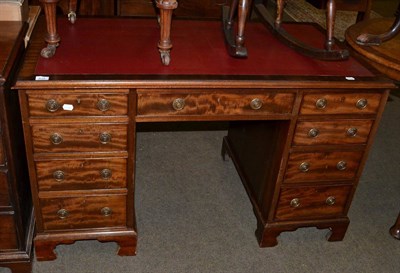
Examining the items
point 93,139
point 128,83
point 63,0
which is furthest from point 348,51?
point 63,0

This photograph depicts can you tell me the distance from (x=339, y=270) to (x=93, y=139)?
129 centimetres

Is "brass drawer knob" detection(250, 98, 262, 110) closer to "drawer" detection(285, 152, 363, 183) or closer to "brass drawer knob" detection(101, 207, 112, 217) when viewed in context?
"drawer" detection(285, 152, 363, 183)

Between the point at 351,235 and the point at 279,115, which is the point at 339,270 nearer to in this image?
the point at 351,235

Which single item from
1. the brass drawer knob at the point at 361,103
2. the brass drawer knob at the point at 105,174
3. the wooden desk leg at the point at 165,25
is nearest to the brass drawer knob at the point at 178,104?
the wooden desk leg at the point at 165,25

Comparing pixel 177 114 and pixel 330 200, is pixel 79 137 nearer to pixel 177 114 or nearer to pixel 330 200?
pixel 177 114

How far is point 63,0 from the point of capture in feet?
9.99

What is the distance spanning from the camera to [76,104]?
173 centimetres

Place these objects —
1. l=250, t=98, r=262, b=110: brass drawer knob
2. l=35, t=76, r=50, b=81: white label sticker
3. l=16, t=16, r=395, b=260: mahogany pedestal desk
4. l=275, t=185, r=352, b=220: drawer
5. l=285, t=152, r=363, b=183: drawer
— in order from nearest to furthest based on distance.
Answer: l=35, t=76, r=50, b=81: white label sticker, l=16, t=16, r=395, b=260: mahogany pedestal desk, l=250, t=98, r=262, b=110: brass drawer knob, l=285, t=152, r=363, b=183: drawer, l=275, t=185, r=352, b=220: drawer

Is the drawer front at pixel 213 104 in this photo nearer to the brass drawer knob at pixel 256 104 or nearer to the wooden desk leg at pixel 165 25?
the brass drawer knob at pixel 256 104

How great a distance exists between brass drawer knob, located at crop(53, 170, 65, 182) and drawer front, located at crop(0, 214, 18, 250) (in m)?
0.23

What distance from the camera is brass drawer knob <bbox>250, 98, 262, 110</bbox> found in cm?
187

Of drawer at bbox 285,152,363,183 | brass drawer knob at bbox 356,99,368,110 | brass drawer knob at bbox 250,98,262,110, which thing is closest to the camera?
brass drawer knob at bbox 250,98,262,110

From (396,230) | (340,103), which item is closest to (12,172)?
(340,103)

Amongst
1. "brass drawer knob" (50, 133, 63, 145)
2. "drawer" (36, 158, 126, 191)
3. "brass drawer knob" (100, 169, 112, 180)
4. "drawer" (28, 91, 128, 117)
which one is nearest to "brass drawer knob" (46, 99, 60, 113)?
"drawer" (28, 91, 128, 117)
